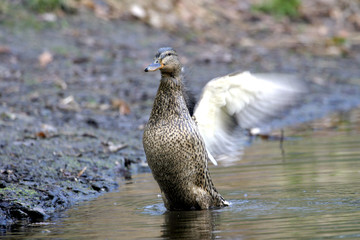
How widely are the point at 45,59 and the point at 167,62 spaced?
21.7ft

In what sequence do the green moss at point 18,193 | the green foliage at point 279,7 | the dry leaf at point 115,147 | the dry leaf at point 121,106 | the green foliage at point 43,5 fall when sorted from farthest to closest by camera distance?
the green foliage at point 279,7 → the green foliage at point 43,5 → the dry leaf at point 121,106 → the dry leaf at point 115,147 → the green moss at point 18,193

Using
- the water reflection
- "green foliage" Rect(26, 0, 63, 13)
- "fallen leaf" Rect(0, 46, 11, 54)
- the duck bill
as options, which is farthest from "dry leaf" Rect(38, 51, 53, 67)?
the water reflection

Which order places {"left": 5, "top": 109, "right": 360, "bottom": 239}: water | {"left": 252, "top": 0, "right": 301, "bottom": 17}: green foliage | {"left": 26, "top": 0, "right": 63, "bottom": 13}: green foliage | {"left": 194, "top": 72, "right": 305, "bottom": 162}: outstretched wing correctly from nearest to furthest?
{"left": 5, "top": 109, "right": 360, "bottom": 239}: water → {"left": 194, "top": 72, "right": 305, "bottom": 162}: outstretched wing → {"left": 26, "top": 0, "right": 63, "bottom": 13}: green foliage → {"left": 252, "top": 0, "right": 301, "bottom": 17}: green foliage

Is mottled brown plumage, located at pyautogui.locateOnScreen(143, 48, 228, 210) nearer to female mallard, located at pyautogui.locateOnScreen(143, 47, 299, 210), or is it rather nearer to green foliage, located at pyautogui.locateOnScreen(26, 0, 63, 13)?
female mallard, located at pyautogui.locateOnScreen(143, 47, 299, 210)

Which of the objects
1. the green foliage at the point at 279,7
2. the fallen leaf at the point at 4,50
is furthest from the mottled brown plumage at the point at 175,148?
the green foliage at the point at 279,7

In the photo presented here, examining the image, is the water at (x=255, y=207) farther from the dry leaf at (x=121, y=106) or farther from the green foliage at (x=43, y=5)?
the green foliage at (x=43, y=5)

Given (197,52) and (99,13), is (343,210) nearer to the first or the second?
(197,52)

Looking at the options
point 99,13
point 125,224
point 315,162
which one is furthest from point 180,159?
point 99,13

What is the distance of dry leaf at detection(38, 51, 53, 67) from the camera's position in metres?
11.8

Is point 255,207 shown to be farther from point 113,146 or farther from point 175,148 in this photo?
point 113,146

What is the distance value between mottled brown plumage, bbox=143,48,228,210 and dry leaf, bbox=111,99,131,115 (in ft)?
14.2

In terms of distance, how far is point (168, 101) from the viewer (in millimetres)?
5719

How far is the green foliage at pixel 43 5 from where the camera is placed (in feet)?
44.5

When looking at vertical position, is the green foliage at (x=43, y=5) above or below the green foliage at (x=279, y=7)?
below
